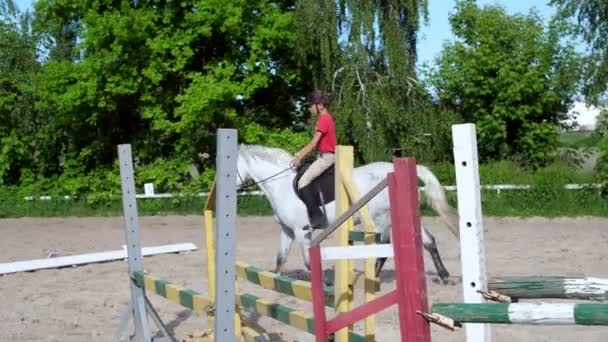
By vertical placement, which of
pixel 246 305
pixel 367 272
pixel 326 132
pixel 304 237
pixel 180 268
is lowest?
pixel 180 268

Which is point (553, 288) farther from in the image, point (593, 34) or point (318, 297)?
point (593, 34)

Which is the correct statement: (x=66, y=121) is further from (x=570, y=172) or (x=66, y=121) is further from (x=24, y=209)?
(x=570, y=172)

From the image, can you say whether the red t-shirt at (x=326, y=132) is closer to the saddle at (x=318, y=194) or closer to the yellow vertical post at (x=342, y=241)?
the saddle at (x=318, y=194)

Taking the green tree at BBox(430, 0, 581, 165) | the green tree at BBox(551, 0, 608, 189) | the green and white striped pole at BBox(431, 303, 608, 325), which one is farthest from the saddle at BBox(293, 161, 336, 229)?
the green tree at BBox(551, 0, 608, 189)

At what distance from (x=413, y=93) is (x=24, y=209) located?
9.28 meters

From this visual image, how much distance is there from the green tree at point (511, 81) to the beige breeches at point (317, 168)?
40.6 feet

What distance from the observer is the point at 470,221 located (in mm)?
3082

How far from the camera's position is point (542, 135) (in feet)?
63.7

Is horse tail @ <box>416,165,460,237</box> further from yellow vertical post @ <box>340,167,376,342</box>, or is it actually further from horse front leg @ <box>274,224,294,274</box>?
yellow vertical post @ <box>340,167,376,342</box>

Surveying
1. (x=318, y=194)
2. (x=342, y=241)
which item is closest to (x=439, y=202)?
(x=318, y=194)

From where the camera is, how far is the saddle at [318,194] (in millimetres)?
8023

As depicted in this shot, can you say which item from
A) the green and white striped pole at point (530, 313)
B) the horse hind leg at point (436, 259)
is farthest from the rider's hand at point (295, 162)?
the green and white striped pole at point (530, 313)

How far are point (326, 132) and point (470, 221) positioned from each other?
4.68 m

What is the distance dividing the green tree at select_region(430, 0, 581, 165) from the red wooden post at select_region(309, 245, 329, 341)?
16.8m
